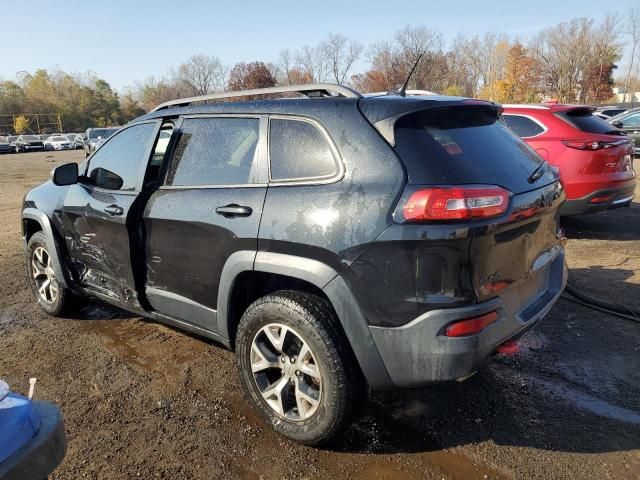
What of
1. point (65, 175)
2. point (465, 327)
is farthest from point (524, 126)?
point (65, 175)

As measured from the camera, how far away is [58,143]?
154 ft

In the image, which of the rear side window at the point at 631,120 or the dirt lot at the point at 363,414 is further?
the rear side window at the point at 631,120

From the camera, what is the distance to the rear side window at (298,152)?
260 cm

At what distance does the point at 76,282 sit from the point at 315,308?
2670 mm

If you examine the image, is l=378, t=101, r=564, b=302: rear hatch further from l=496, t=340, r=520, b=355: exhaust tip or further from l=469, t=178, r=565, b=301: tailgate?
l=496, t=340, r=520, b=355: exhaust tip

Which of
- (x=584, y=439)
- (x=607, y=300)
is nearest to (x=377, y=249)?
(x=584, y=439)

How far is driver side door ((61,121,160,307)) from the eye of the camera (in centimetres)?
357

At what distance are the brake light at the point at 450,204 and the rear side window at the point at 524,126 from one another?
482 centimetres

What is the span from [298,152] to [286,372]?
3.98ft

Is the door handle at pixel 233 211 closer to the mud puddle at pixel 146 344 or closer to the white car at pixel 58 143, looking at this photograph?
the mud puddle at pixel 146 344

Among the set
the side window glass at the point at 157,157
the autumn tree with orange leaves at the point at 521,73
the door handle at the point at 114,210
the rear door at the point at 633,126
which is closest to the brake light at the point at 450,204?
the side window glass at the point at 157,157

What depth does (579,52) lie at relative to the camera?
6359 cm

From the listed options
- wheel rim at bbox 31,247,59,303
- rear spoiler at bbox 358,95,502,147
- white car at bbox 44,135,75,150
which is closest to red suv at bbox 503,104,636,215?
rear spoiler at bbox 358,95,502,147

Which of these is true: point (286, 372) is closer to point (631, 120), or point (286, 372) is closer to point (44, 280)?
point (44, 280)
